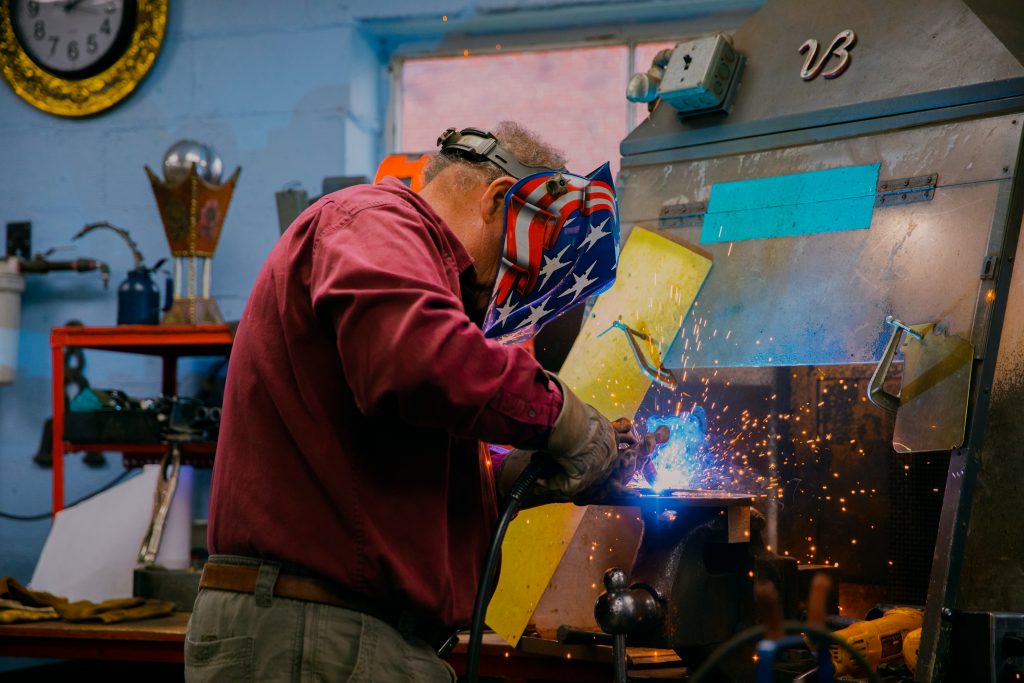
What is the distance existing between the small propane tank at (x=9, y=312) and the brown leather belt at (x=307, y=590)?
3.11m

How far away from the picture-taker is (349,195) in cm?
141

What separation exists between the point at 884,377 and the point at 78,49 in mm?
3568

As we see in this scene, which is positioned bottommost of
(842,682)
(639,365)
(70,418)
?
(842,682)

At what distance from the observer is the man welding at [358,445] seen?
1263 millimetres

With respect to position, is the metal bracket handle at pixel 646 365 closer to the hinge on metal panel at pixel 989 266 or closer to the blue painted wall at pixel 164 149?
the hinge on metal panel at pixel 989 266

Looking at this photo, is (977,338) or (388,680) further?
(977,338)

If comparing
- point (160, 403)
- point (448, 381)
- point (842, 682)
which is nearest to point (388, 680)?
point (448, 381)

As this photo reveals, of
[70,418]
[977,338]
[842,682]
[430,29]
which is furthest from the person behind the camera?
[430,29]

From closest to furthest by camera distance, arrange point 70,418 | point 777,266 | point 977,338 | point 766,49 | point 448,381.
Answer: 1. point 448,381
2. point 977,338
3. point 777,266
4. point 766,49
5. point 70,418

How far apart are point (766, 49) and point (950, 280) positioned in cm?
81

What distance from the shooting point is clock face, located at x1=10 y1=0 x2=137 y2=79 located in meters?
4.22

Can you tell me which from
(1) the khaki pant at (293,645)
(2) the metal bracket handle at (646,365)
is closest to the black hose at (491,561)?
(1) the khaki pant at (293,645)

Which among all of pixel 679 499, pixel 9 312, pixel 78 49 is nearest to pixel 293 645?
pixel 679 499

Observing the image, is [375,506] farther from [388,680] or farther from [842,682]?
[842,682]
